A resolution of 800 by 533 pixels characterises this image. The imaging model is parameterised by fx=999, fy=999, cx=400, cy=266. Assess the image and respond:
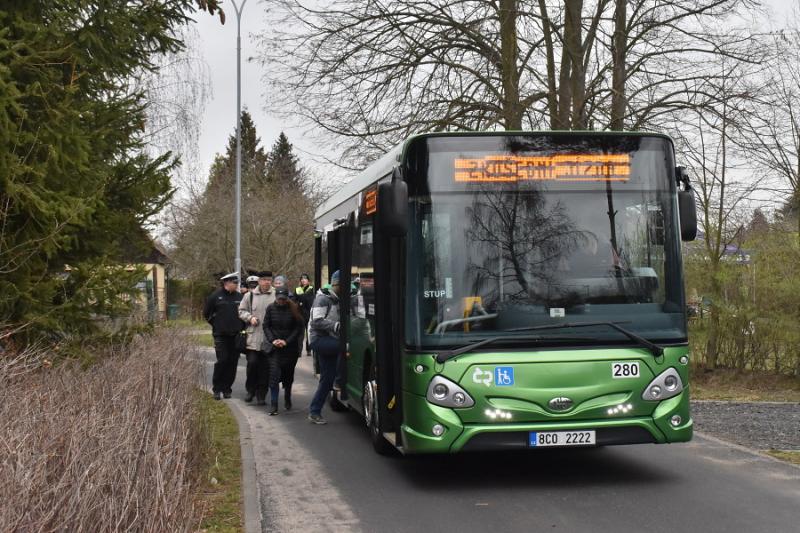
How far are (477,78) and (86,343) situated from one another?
10386mm

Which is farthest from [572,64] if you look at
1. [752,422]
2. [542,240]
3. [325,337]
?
[542,240]

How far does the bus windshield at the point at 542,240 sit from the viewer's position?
7.86 m

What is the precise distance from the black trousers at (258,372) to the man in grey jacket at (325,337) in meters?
2.27

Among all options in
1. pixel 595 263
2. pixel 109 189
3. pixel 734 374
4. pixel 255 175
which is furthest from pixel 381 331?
pixel 255 175

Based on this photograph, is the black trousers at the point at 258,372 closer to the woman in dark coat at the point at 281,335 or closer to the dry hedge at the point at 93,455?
the woman in dark coat at the point at 281,335

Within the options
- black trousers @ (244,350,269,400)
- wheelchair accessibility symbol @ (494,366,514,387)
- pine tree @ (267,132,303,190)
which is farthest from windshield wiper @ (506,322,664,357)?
pine tree @ (267,132,303,190)

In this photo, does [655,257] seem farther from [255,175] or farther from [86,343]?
[255,175]

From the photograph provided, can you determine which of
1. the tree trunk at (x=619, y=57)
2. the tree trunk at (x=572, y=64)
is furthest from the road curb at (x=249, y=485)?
the tree trunk at (x=619, y=57)

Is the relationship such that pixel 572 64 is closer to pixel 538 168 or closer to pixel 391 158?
pixel 391 158

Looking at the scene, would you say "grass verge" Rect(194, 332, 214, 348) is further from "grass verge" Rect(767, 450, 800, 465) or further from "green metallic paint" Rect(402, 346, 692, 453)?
"grass verge" Rect(767, 450, 800, 465)

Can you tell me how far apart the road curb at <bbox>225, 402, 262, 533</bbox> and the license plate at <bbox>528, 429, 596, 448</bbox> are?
216 cm

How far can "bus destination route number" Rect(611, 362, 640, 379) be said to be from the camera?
783 centimetres

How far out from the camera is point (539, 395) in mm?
7738

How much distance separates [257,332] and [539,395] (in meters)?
7.17
